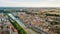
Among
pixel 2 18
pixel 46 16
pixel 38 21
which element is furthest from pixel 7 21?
pixel 46 16

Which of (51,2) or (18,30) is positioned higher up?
(51,2)

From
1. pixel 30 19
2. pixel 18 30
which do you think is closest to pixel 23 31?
pixel 18 30

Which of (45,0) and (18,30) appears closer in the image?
(18,30)

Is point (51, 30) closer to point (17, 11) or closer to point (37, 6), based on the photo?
point (37, 6)

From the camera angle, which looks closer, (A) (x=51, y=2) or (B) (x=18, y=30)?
(B) (x=18, y=30)

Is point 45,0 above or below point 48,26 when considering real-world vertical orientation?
above

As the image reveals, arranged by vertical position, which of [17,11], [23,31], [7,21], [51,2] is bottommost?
[23,31]

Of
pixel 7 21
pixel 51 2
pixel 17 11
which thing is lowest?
pixel 7 21

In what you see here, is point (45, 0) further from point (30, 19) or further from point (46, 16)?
point (30, 19)
